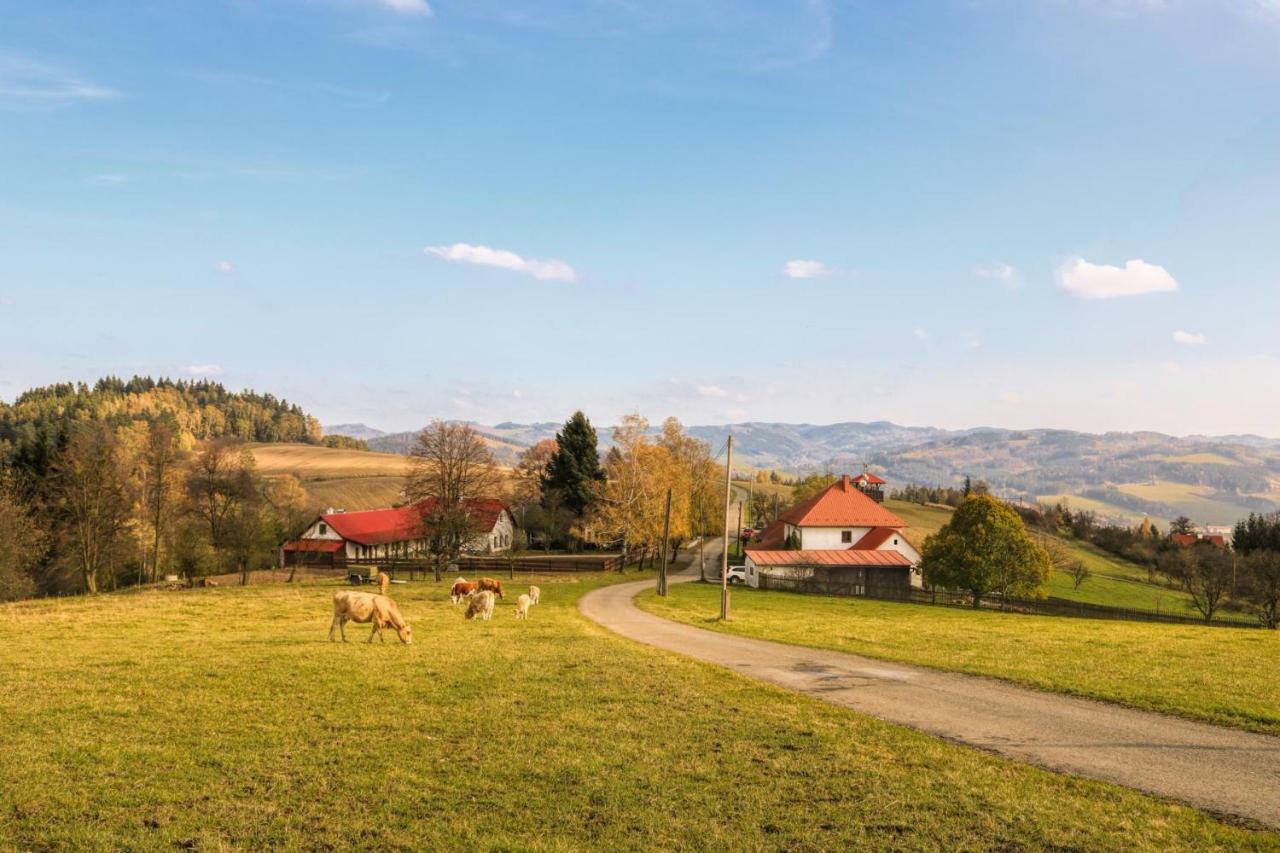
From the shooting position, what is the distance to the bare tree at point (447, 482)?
64.1 metres

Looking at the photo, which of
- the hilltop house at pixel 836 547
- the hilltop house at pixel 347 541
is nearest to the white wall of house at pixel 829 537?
the hilltop house at pixel 836 547

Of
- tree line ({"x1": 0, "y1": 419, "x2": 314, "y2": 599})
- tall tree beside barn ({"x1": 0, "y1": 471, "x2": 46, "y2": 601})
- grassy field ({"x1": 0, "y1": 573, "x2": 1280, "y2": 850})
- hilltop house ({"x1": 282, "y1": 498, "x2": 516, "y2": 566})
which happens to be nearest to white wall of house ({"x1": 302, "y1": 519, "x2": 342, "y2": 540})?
hilltop house ({"x1": 282, "y1": 498, "x2": 516, "y2": 566})

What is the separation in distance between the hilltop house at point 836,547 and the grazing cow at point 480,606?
38705 millimetres

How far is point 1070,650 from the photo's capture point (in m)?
26.6

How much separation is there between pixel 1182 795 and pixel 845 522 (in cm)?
7258

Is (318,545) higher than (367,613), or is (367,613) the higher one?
(367,613)

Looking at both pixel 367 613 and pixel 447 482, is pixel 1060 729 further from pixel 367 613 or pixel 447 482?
pixel 447 482

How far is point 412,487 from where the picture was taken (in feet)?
214

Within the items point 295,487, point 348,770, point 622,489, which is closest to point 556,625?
point 348,770

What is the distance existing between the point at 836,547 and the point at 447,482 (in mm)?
43233

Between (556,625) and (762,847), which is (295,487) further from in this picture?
(762,847)

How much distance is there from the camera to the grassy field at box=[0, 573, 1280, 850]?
9.46 metres

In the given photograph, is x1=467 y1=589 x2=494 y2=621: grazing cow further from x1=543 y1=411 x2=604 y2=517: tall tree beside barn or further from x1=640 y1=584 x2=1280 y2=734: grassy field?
x1=543 y1=411 x2=604 y2=517: tall tree beside barn

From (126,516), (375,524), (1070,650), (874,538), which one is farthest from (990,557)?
(375,524)
